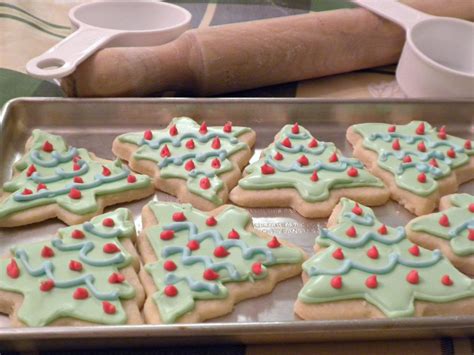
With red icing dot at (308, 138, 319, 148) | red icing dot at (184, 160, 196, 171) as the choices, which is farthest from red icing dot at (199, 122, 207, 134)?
red icing dot at (308, 138, 319, 148)

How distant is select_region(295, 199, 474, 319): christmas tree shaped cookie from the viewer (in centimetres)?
98

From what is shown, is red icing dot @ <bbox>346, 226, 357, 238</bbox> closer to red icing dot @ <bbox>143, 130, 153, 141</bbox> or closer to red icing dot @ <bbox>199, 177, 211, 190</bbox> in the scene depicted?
red icing dot @ <bbox>199, 177, 211, 190</bbox>

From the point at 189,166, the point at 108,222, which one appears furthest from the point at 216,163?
the point at 108,222

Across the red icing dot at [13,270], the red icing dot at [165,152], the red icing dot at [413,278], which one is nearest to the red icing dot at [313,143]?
the red icing dot at [165,152]

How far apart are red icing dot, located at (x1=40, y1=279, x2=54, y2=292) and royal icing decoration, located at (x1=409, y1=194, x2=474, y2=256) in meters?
0.67

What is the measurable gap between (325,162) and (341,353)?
0.48 m

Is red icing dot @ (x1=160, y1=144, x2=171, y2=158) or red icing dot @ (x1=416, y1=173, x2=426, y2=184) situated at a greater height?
red icing dot @ (x1=416, y1=173, x2=426, y2=184)

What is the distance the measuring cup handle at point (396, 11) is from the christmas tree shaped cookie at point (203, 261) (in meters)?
0.74

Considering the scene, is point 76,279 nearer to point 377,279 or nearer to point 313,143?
point 377,279

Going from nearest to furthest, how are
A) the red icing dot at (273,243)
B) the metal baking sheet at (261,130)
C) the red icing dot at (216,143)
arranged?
the metal baking sheet at (261,130) → the red icing dot at (273,243) → the red icing dot at (216,143)

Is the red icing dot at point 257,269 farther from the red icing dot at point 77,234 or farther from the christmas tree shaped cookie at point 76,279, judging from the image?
the red icing dot at point 77,234

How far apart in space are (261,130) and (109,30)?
438 millimetres

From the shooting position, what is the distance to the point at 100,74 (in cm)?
137

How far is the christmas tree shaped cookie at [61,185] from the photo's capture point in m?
1.15
